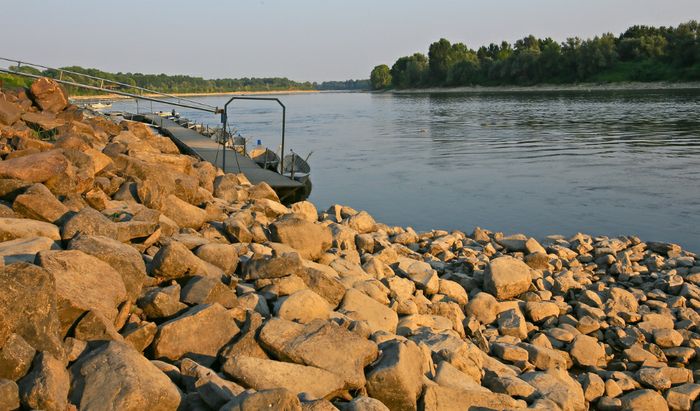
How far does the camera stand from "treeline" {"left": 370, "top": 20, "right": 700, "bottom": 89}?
8731 centimetres

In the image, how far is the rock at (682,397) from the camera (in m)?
5.82

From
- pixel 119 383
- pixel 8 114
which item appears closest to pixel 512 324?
pixel 119 383

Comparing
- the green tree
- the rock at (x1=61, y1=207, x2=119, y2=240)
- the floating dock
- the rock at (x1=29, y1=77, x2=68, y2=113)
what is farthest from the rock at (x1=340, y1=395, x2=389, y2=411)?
the green tree

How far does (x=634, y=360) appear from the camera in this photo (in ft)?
22.2

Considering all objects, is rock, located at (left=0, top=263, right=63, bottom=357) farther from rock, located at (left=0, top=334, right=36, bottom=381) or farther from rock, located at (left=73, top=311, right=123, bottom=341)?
rock, located at (left=73, top=311, right=123, bottom=341)

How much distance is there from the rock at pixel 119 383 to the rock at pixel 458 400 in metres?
1.73

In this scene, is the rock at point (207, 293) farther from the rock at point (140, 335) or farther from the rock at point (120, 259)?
the rock at point (140, 335)

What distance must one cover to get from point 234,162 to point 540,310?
12412mm

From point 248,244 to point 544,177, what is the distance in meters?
15.3

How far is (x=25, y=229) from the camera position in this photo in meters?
5.33

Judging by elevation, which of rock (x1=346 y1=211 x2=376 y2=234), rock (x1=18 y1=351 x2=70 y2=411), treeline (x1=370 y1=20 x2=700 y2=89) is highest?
treeline (x1=370 y1=20 x2=700 y2=89)

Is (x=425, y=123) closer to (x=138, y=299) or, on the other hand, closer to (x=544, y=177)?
(x=544, y=177)

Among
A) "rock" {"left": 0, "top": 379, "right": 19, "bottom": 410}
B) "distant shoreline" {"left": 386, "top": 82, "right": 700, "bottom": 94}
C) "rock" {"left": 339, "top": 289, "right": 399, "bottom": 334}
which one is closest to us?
"rock" {"left": 0, "top": 379, "right": 19, "bottom": 410}

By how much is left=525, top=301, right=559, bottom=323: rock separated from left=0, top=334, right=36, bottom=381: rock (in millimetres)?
5787
